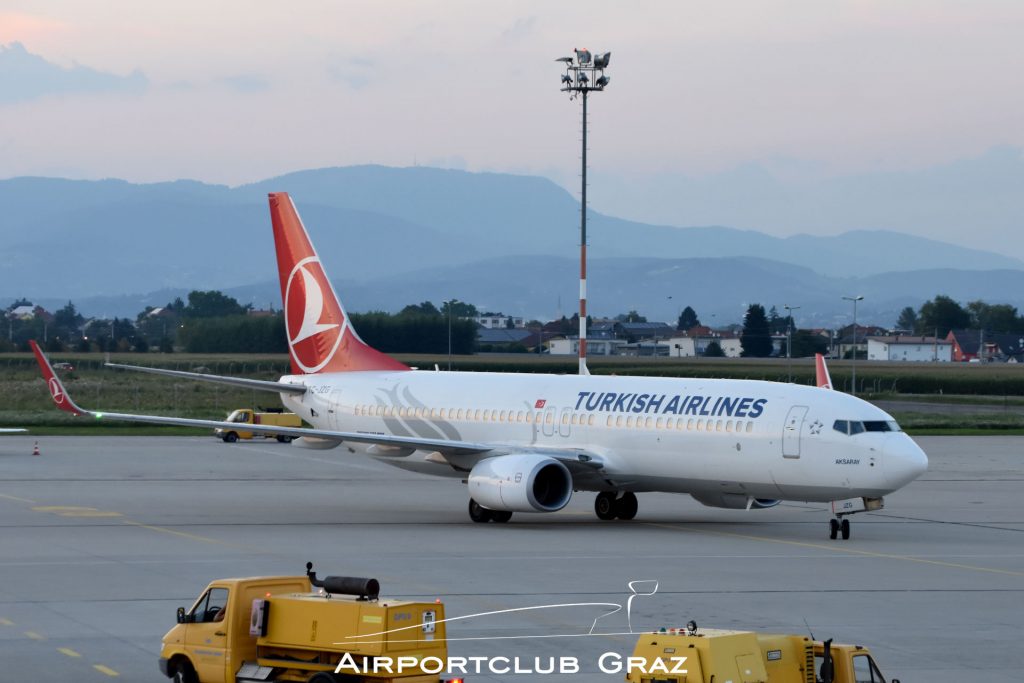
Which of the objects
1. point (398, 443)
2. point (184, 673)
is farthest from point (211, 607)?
point (398, 443)

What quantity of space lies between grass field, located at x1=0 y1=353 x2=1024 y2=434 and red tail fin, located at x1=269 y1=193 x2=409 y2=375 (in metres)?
28.8

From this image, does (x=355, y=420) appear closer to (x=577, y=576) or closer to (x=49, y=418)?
(x=577, y=576)

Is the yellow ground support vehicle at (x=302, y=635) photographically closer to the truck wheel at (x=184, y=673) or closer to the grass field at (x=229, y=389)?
the truck wheel at (x=184, y=673)

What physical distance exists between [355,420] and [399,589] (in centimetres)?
1675

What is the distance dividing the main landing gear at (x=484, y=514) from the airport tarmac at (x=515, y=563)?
41cm

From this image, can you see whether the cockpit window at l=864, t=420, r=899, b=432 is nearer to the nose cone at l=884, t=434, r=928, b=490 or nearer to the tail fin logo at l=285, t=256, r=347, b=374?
the nose cone at l=884, t=434, r=928, b=490

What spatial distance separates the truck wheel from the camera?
1567 centimetres

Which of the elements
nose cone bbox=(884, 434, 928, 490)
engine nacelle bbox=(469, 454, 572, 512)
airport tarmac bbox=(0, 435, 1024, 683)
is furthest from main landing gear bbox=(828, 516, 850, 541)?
engine nacelle bbox=(469, 454, 572, 512)

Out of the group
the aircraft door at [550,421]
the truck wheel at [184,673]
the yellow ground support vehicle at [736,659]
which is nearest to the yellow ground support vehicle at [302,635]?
the truck wheel at [184,673]

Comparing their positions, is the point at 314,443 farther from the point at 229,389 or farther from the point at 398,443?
the point at 229,389

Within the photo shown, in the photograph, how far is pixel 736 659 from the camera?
13.3 m

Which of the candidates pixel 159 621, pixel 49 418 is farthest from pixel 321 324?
pixel 49 418

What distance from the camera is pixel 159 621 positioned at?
66.9 ft

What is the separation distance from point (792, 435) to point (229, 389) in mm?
79640
